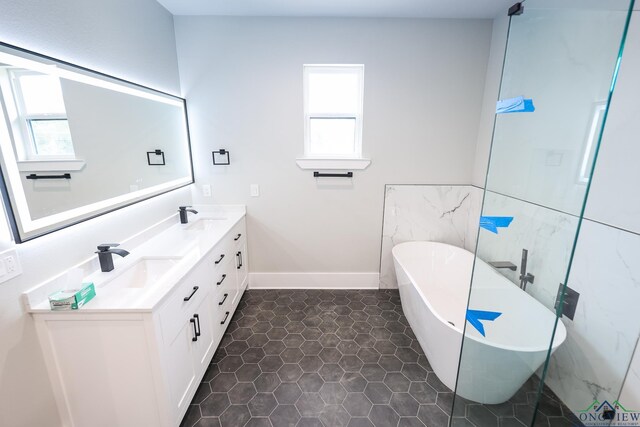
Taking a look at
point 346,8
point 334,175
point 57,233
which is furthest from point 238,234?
point 346,8

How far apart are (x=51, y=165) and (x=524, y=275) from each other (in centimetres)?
245

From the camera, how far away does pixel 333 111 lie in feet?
9.29

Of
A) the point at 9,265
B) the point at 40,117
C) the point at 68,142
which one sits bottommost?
the point at 9,265

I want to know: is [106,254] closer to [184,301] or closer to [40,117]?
[184,301]

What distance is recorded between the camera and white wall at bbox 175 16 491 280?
258cm

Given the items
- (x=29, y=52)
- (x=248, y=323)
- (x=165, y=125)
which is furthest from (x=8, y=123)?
(x=248, y=323)

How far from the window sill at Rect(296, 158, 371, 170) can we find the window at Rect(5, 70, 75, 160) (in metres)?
1.80

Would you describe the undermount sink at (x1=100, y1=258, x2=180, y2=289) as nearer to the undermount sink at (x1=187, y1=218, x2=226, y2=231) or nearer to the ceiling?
the undermount sink at (x1=187, y1=218, x2=226, y2=231)

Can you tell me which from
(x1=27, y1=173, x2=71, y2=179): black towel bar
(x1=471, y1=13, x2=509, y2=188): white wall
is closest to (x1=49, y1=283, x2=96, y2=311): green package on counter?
(x1=27, y1=173, x2=71, y2=179): black towel bar

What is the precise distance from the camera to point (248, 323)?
2.56 metres

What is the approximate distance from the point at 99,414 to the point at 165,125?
2.06 meters

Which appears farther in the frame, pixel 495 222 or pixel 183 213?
pixel 183 213

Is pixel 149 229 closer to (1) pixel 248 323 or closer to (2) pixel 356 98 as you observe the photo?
(1) pixel 248 323

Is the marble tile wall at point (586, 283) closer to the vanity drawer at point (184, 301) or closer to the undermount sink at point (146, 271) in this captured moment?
the vanity drawer at point (184, 301)
